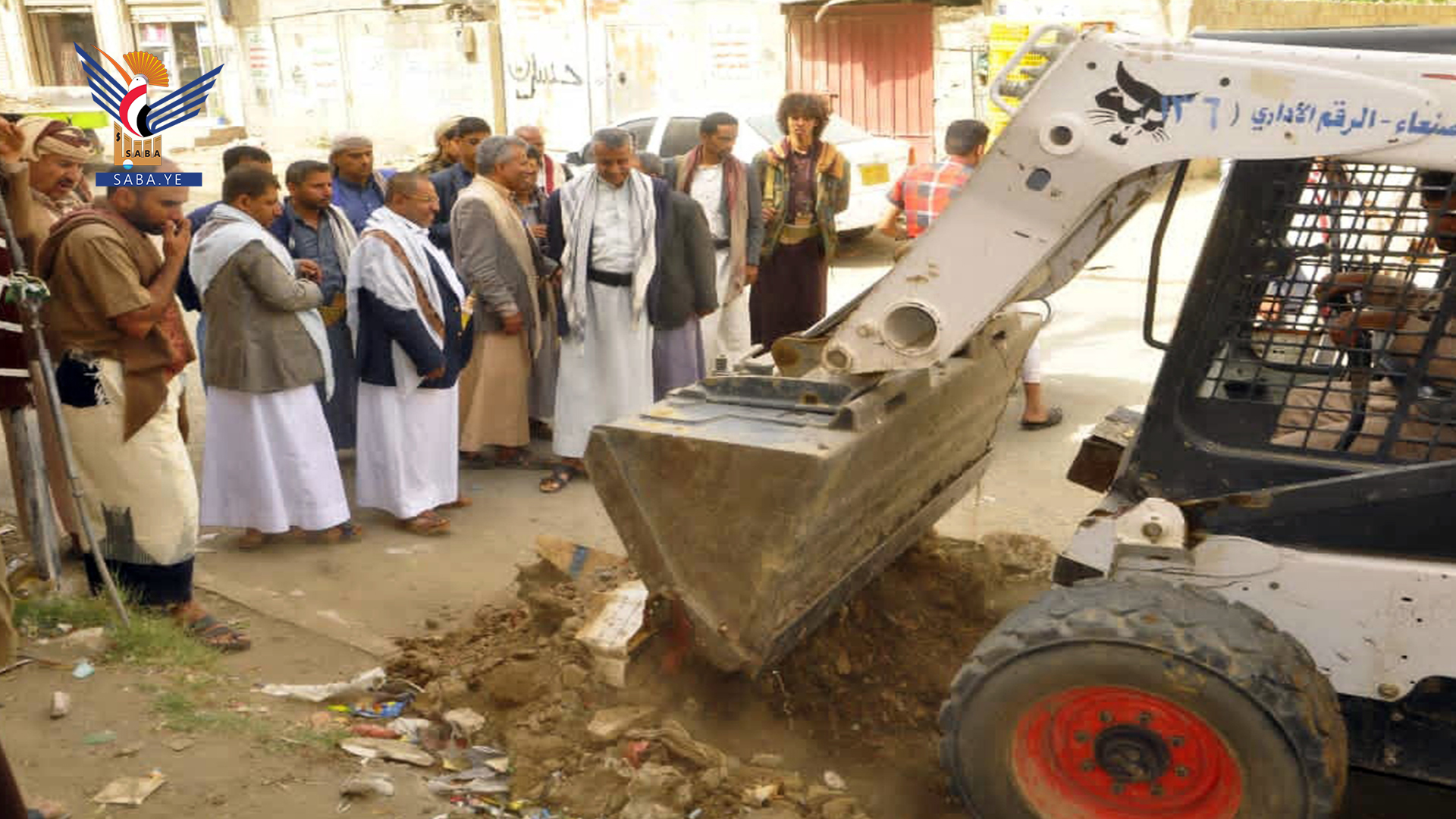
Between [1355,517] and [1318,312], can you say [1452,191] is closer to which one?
[1318,312]

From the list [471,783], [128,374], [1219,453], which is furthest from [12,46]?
[1219,453]

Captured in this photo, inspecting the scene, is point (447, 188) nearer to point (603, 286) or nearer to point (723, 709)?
point (603, 286)

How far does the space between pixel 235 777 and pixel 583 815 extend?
99 cm

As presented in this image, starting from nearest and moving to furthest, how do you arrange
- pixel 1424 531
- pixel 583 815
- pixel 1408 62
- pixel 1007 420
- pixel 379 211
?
pixel 1408 62 → pixel 1424 531 → pixel 583 815 → pixel 379 211 → pixel 1007 420

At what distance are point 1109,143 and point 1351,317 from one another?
2.26ft

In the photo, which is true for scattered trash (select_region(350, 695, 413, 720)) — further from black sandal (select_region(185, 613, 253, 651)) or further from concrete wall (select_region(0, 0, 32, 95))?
concrete wall (select_region(0, 0, 32, 95))

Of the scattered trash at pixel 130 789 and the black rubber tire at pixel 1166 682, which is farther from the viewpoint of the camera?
the scattered trash at pixel 130 789

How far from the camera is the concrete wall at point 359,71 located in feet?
67.7

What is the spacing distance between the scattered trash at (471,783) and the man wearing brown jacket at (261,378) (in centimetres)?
217

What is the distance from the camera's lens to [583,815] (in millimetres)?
3461

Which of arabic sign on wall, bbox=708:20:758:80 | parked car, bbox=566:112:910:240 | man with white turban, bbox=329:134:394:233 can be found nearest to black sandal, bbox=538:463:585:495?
man with white turban, bbox=329:134:394:233

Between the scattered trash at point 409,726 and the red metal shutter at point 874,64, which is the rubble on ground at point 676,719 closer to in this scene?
the scattered trash at point 409,726

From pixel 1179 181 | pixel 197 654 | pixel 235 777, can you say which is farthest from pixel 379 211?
pixel 1179 181

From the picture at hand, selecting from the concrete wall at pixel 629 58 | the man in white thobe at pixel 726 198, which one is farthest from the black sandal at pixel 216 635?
the concrete wall at pixel 629 58
